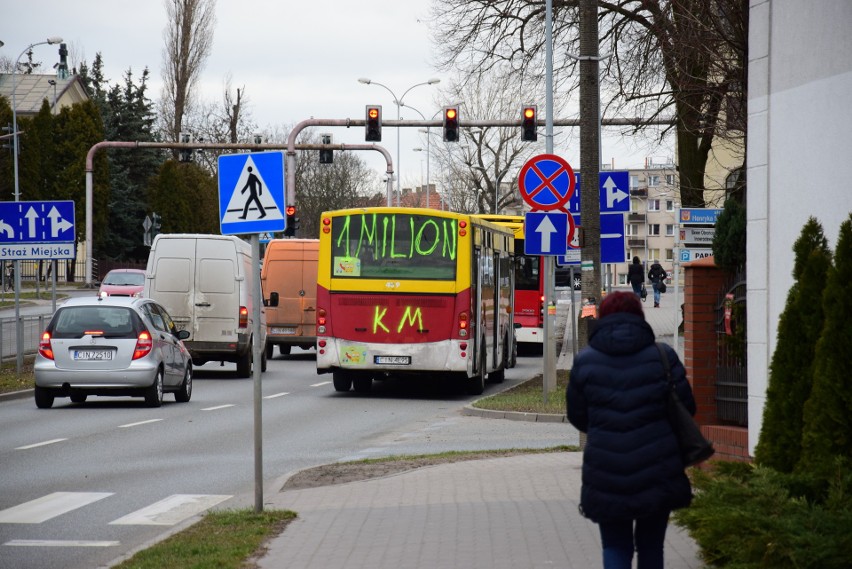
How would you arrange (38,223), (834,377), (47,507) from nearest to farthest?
1. (834,377)
2. (47,507)
3. (38,223)

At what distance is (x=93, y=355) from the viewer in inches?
827

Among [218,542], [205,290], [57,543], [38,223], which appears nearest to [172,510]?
[57,543]

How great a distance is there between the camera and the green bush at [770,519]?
628 centimetres

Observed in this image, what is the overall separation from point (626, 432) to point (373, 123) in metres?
30.0

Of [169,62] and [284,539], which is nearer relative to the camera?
[284,539]

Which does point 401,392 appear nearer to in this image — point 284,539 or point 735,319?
point 735,319

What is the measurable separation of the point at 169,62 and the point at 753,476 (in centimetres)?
7592

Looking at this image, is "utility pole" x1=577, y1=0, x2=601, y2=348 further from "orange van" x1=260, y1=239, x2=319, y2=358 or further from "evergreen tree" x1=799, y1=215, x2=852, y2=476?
"orange van" x1=260, y1=239, x2=319, y2=358

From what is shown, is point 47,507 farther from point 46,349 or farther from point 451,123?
point 451,123

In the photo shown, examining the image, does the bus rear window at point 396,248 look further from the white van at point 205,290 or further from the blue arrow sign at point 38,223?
the blue arrow sign at point 38,223

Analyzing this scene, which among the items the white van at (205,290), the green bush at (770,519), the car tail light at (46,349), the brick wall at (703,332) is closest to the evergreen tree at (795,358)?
the green bush at (770,519)

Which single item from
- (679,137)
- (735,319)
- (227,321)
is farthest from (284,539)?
→ (679,137)

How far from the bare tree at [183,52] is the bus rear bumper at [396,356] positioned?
58064mm

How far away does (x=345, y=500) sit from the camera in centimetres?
1144
